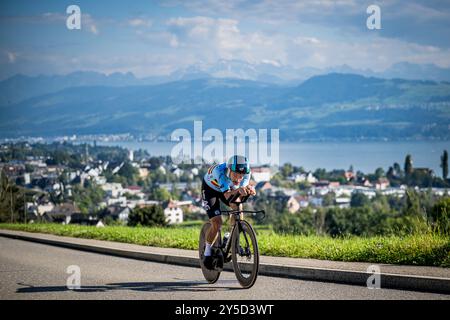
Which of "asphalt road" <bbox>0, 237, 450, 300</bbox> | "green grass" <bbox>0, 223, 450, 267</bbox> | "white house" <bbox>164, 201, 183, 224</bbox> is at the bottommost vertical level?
"white house" <bbox>164, 201, 183, 224</bbox>

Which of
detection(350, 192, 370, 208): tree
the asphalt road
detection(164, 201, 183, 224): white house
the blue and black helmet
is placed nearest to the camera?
the asphalt road

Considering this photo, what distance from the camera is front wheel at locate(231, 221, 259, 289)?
29.2ft

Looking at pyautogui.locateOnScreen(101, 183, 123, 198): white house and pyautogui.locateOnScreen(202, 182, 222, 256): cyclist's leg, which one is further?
pyautogui.locateOnScreen(101, 183, 123, 198): white house

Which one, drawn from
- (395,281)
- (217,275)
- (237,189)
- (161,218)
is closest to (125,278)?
(217,275)

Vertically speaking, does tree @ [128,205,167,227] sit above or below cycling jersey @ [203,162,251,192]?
below

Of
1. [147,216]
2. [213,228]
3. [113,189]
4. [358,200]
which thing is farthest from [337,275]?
[113,189]

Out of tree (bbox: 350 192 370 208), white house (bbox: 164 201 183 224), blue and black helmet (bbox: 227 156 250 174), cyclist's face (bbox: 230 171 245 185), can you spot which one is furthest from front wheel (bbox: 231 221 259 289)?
tree (bbox: 350 192 370 208)

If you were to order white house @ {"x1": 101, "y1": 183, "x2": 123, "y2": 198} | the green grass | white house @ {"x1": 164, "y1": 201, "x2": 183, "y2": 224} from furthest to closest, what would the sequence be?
white house @ {"x1": 101, "y1": 183, "x2": 123, "y2": 198}, white house @ {"x1": 164, "y1": 201, "x2": 183, "y2": 224}, the green grass

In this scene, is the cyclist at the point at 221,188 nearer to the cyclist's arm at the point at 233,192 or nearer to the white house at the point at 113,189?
the cyclist's arm at the point at 233,192

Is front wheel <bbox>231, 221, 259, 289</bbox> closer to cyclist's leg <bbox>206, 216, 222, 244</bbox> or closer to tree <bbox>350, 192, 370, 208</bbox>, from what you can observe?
cyclist's leg <bbox>206, 216, 222, 244</bbox>

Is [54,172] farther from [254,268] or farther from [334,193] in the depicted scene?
[254,268]
